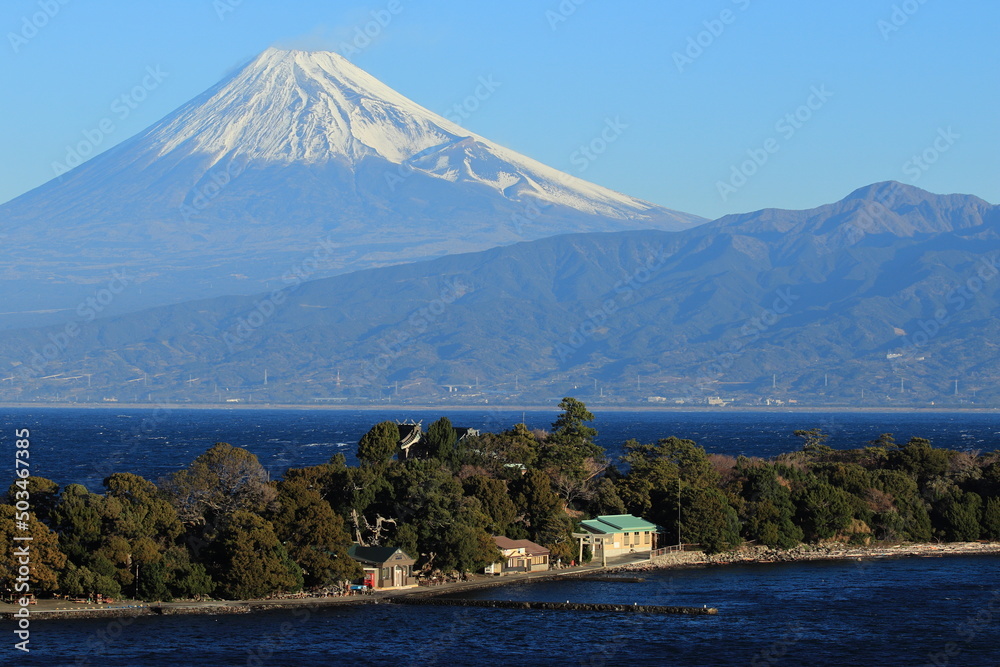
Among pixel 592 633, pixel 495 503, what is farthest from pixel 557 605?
pixel 495 503

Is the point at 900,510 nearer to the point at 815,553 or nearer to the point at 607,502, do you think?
the point at 815,553

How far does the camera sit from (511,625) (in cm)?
5681

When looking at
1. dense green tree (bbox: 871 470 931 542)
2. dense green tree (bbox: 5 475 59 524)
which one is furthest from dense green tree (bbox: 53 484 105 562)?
dense green tree (bbox: 871 470 931 542)

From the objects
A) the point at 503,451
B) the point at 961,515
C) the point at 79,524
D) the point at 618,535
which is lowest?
the point at 618,535

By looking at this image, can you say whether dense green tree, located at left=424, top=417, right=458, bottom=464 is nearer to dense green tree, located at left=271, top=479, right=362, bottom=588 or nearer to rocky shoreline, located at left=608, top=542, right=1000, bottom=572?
rocky shoreline, located at left=608, top=542, right=1000, bottom=572

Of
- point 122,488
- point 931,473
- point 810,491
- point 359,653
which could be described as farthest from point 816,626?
point 931,473

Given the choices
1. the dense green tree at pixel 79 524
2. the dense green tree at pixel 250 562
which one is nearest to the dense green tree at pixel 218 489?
the dense green tree at pixel 250 562

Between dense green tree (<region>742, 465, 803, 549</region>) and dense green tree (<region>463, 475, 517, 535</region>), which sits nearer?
dense green tree (<region>463, 475, 517, 535</region>)

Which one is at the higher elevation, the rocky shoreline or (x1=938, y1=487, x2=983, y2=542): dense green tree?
(x1=938, y1=487, x2=983, y2=542): dense green tree

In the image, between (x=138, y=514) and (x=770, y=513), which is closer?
(x=138, y=514)

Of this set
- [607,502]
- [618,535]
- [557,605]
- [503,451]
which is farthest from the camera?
[503,451]

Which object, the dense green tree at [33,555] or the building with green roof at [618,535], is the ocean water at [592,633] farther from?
the building with green roof at [618,535]

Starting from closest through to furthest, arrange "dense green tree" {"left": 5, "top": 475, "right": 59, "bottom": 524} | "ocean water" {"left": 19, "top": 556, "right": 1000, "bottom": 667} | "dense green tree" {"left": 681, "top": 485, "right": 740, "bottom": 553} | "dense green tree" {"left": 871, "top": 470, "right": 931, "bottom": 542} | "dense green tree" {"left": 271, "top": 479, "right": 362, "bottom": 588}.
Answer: "ocean water" {"left": 19, "top": 556, "right": 1000, "bottom": 667} → "dense green tree" {"left": 271, "top": 479, "right": 362, "bottom": 588} → "dense green tree" {"left": 5, "top": 475, "right": 59, "bottom": 524} → "dense green tree" {"left": 681, "top": 485, "right": 740, "bottom": 553} → "dense green tree" {"left": 871, "top": 470, "right": 931, "bottom": 542}

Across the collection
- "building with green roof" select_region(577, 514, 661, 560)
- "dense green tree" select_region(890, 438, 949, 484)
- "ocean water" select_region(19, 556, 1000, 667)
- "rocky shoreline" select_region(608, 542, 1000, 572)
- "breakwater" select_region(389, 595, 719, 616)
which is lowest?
"ocean water" select_region(19, 556, 1000, 667)
